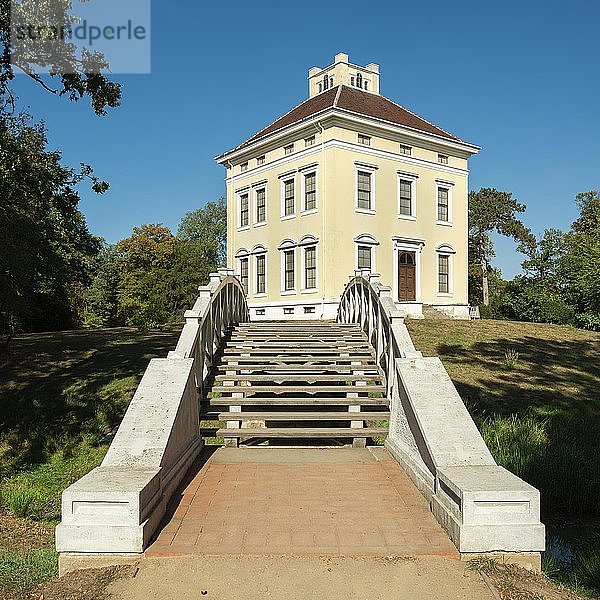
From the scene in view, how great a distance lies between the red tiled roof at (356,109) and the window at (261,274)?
6.37 metres

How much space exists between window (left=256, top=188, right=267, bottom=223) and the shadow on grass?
15.5 metres

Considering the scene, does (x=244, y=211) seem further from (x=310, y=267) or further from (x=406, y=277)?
(x=406, y=277)

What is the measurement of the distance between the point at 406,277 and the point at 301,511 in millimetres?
28898

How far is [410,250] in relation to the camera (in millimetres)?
→ 34375

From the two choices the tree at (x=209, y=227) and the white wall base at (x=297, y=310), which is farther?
the tree at (x=209, y=227)

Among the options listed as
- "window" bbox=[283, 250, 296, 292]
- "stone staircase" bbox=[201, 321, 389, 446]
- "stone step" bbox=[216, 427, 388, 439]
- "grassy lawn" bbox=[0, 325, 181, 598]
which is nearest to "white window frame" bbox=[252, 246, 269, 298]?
"window" bbox=[283, 250, 296, 292]

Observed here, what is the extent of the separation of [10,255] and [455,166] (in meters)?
28.4

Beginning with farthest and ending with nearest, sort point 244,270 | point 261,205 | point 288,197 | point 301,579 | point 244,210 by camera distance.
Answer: point 244,210 → point 244,270 → point 261,205 → point 288,197 → point 301,579

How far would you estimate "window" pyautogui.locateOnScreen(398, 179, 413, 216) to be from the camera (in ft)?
113

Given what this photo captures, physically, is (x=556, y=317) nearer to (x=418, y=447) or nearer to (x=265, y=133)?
(x=265, y=133)

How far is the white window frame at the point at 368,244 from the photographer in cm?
3216

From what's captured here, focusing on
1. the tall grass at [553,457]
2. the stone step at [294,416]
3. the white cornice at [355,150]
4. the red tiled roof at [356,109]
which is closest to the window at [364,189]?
the white cornice at [355,150]

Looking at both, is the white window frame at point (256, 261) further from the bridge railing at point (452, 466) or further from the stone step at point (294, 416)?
the stone step at point (294, 416)

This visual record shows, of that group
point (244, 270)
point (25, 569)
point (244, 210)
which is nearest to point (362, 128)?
point (244, 210)
